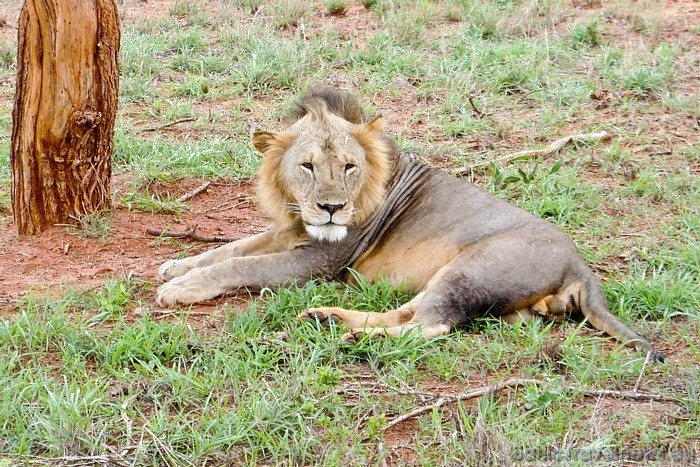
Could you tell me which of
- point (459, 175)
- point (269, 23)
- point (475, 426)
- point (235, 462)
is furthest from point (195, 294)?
point (269, 23)

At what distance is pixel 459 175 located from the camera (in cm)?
642

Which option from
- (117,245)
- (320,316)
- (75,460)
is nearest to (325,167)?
(320,316)

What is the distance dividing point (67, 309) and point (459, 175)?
118 inches

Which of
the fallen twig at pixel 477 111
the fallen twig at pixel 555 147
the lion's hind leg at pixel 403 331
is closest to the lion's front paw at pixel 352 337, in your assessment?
the lion's hind leg at pixel 403 331

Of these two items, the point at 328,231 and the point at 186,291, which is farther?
the point at 328,231

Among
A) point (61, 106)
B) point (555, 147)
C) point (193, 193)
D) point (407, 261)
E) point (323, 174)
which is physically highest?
point (61, 106)

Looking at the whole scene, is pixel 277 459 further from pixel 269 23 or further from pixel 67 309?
pixel 269 23

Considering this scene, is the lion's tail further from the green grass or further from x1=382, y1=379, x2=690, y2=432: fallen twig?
x1=382, y1=379, x2=690, y2=432: fallen twig

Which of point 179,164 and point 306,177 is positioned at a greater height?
point 306,177

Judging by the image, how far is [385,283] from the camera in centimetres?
470

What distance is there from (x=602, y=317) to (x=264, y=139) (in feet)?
6.28

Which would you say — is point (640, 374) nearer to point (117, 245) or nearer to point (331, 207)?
point (331, 207)

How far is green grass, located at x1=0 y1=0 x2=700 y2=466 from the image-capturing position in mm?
3330

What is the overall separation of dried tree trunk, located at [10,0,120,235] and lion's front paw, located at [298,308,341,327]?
1.97 metres
